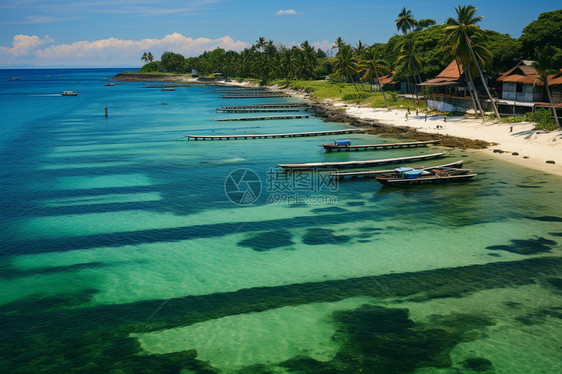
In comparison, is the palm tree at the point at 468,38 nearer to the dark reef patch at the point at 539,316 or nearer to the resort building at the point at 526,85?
the resort building at the point at 526,85

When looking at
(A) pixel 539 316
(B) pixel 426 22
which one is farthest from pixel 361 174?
(B) pixel 426 22

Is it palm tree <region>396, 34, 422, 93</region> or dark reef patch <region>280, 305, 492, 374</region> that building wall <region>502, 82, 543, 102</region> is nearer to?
palm tree <region>396, 34, 422, 93</region>

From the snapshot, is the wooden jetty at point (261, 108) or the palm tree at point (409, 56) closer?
the palm tree at point (409, 56)

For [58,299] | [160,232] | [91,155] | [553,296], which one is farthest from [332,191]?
[91,155]

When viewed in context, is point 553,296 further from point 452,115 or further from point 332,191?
point 452,115

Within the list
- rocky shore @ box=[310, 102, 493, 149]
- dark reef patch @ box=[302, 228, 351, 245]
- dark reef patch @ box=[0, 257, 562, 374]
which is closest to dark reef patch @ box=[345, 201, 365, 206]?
dark reef patch @ box=[302, 228, 351, 245]

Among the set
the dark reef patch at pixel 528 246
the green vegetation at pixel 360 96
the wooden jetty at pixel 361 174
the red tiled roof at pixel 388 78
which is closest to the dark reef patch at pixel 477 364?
the dark reef patch at pixel 528 246
